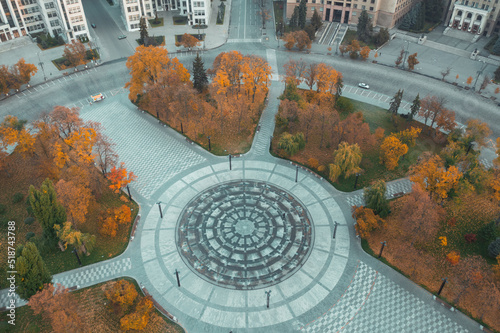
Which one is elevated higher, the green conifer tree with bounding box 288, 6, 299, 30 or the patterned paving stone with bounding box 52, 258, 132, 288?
the green conifer tree with bounding box 288, 6, 299, 30

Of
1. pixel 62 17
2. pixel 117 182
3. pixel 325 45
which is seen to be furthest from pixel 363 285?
pixel 62 17

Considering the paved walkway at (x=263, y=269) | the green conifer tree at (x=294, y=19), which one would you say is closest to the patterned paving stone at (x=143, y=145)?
the paved walkway at (x=263, y=269)

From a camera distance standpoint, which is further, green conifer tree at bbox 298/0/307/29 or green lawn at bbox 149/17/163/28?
green lawn at bbox 149/17/163/28

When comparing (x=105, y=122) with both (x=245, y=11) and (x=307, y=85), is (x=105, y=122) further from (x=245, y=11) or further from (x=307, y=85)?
(x=245, y=11)

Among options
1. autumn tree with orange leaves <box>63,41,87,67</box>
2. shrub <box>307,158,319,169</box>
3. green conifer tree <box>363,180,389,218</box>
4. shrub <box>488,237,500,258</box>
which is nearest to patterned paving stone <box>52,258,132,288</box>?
shrub <box>307,158,319,169</box>

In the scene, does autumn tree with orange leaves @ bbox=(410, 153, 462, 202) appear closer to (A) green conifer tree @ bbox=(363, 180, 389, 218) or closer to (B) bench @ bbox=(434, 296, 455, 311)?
(A) green conifer tree @ bbox=(363, 180, 389, 218)

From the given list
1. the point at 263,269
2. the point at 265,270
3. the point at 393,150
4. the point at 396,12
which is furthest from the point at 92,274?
the point at 396,12

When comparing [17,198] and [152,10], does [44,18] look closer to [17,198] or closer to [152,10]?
[152,10]

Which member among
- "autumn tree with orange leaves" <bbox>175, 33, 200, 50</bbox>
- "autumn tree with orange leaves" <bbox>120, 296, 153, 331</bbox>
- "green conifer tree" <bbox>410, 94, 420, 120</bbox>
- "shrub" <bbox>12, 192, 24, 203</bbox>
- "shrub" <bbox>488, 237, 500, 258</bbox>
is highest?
"autumn tree with orange leaves" <bbox>175, 33, 200, 50</bbox>
